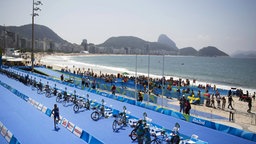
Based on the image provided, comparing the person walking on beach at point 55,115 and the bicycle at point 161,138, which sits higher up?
the person walking on beach at point 55,115

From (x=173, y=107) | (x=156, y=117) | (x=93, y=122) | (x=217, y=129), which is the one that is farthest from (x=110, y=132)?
(x=173, y=107)

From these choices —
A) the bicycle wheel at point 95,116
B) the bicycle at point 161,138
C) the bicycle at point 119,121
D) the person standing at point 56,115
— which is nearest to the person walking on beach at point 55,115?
the person standing at point 56,115

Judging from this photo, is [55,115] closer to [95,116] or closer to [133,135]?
[95,116]

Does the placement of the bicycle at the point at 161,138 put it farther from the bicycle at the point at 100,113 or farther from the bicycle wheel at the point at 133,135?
the bicycle at the point at 100,113

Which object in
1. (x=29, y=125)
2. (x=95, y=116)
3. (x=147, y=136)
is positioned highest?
(x=147, y=136)

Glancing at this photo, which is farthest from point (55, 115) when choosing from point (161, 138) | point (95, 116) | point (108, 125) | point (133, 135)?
point (161, 138)

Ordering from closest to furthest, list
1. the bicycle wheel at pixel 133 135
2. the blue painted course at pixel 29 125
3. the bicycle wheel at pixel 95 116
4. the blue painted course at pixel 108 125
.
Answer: the blue painted course at pixel 29 125 → the bicycle wheel at pixel 133 135 → the blue painted course at pixel 108 125 → the bicycle wheel at pixel 95 116

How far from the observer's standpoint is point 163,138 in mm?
12828

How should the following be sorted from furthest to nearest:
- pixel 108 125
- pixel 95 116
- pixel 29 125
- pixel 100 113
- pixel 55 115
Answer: pixel 100 113, pixel 95 116, pixel 108 125, pixel 29 125, pixel 55 115

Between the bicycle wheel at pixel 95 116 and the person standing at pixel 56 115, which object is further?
the bicycle wheel at pixel 95 116

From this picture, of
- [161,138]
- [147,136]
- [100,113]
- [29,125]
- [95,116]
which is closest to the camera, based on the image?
[147,136]

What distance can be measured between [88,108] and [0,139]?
25.4 feet

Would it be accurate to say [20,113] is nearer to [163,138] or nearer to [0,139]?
[0,139]

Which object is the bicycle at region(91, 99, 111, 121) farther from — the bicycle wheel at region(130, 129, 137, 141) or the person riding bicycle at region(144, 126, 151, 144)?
the person riding bicycle at region(144, 126, 151, 144)
